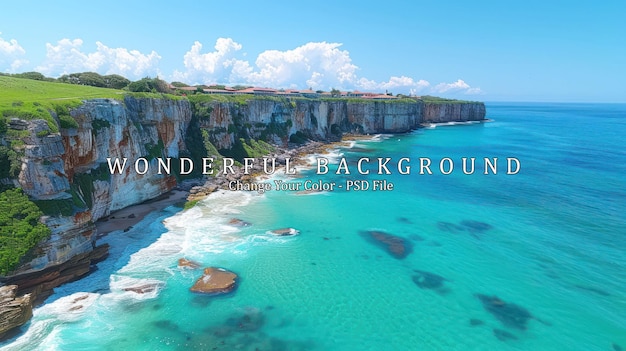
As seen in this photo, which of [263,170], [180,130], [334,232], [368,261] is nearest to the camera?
[368,261]

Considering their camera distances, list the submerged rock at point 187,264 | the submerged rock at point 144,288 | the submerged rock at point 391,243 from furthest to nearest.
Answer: the submerged rock at point 391,243, the submerged rock at point 187,264, the submerged rock at point 144,288

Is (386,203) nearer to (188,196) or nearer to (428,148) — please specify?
(188,196)

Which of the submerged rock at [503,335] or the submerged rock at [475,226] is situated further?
the submerged rock at [475,226]

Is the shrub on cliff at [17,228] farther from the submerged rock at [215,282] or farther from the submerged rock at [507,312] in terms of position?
the submerged rock at [507,312]

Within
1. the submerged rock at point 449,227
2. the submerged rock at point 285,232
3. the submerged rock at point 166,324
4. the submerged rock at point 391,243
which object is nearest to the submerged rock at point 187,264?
the submerged rock at point 166,324

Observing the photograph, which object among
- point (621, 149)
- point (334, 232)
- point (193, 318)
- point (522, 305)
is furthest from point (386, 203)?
point (621, 149)

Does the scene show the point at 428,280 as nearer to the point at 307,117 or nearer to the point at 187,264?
the point at 187,264
